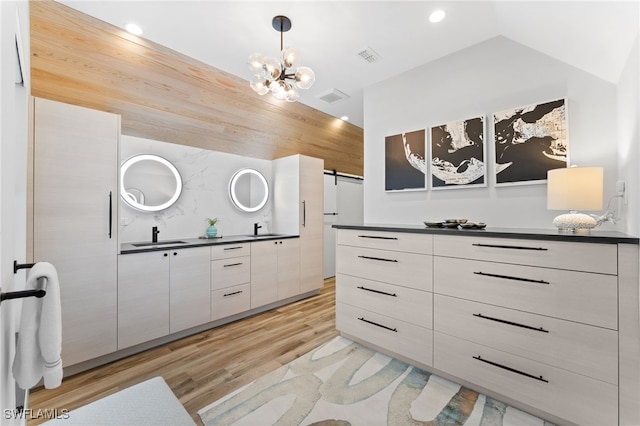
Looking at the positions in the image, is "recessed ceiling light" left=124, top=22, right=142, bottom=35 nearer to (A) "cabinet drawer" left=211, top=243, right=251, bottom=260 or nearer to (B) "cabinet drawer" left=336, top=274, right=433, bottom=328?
(A) "cabinet drawer" left=211, top=243, right=251, bottom=260

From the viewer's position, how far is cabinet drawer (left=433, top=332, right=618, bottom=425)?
138cm

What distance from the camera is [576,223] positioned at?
1.66 m

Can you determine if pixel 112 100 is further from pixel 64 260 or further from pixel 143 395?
pixel 143 395

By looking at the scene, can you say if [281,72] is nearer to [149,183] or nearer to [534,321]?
[149,183]

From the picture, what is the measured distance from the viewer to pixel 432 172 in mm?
2629

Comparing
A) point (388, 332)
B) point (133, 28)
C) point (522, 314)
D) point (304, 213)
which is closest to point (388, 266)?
point (388, 332)

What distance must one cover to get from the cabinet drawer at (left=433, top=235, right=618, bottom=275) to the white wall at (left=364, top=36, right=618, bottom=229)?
28.7 inches

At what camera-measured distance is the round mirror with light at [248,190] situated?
3621 millimetres

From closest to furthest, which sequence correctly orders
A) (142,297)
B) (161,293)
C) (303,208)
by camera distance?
(142,297), (161,293), (303,208)

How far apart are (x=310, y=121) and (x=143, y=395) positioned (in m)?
3.23

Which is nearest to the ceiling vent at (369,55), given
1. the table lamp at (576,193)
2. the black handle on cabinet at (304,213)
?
the table lamp at (576,193)

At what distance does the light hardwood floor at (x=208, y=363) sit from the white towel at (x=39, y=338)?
1.04 metres

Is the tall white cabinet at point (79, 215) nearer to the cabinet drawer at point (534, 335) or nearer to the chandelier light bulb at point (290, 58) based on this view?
the chandelier light bulb at point (290, 58)

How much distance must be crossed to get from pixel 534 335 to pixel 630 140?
48.2 inches
